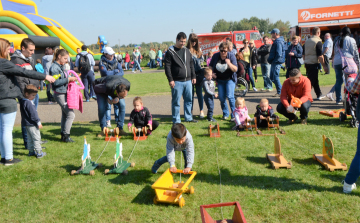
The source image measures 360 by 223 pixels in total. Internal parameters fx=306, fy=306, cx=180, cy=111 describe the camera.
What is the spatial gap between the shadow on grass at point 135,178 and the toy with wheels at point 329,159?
2.58m

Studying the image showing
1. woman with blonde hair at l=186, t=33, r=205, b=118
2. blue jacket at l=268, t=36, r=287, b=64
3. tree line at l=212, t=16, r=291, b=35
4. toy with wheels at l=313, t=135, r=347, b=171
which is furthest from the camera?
tree line at l=212, t=16, r=291, b=35

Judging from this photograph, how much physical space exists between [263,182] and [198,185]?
89cm

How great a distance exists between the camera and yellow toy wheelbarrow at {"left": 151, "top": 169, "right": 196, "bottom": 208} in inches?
143

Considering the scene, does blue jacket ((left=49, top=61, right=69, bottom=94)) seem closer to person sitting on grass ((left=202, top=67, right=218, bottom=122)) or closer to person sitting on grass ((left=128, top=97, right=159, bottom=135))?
person sitting on grass ((left=128, top=97, right=159, bottom=135))

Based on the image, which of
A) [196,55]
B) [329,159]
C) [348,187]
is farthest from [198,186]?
[196,55]

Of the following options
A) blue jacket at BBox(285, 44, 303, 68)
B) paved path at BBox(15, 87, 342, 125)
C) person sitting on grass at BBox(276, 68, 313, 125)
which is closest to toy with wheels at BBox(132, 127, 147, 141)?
paved path at BBox(15, 87, 342, 125)

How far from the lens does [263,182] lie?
4.19 m

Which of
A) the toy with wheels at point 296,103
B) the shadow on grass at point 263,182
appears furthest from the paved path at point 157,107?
the shadow on grass at point 263,182

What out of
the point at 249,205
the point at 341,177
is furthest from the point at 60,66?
the point at 341,177

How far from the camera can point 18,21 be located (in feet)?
63.4

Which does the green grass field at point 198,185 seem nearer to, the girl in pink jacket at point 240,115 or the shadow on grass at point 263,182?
the shadow on grass at point 263,182

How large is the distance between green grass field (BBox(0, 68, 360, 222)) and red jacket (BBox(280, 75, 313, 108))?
2.83 feet

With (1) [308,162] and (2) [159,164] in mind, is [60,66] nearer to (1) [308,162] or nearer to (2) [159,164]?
(2) [159,164]

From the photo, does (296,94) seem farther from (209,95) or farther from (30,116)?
(30,116)
